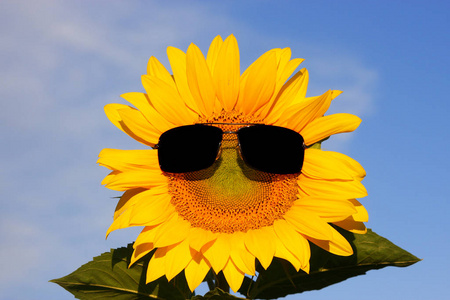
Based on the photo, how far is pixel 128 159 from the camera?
12.4 feet

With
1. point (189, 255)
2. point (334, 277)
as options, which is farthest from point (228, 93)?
point (334, 277)

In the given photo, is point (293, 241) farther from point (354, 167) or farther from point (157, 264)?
point (157, 264)

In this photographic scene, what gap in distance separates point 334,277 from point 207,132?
→ 1.29 meters

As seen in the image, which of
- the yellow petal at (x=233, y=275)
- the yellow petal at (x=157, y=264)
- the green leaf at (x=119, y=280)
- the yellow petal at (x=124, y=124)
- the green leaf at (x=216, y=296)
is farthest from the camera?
the green leaf at (x=119, y=280)

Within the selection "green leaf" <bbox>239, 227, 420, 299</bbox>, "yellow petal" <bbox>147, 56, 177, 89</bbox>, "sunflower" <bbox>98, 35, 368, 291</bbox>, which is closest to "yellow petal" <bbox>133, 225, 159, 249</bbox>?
"sunflower" <bbox>98, 35, 368, 291</bbox>

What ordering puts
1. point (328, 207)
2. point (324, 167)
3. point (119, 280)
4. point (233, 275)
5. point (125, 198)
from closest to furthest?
point (233, 275)
point (328, 207)
point (324, 167)
point (125, 198)
point (119, 280)

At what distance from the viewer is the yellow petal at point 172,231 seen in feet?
11.7

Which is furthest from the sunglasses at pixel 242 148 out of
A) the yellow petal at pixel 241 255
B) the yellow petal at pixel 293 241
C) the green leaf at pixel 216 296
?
the green leaf at pixel 216 296

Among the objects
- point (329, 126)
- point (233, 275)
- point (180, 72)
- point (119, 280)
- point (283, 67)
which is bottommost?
point (233, 275)

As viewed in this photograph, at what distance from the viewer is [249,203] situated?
12.4 ft

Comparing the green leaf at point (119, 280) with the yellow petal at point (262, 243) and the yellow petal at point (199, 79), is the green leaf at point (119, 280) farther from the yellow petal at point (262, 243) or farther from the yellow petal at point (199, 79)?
the yellow petal at point (199, 79)

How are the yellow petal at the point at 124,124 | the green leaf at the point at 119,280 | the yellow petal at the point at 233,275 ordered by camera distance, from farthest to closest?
the green leaf at the point at 119,280 → the yellow petal at the point at 124,124 → the yellow petal at the point at 233,275

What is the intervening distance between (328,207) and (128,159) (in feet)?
4.13

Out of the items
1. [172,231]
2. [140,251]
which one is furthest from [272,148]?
[140,251]
